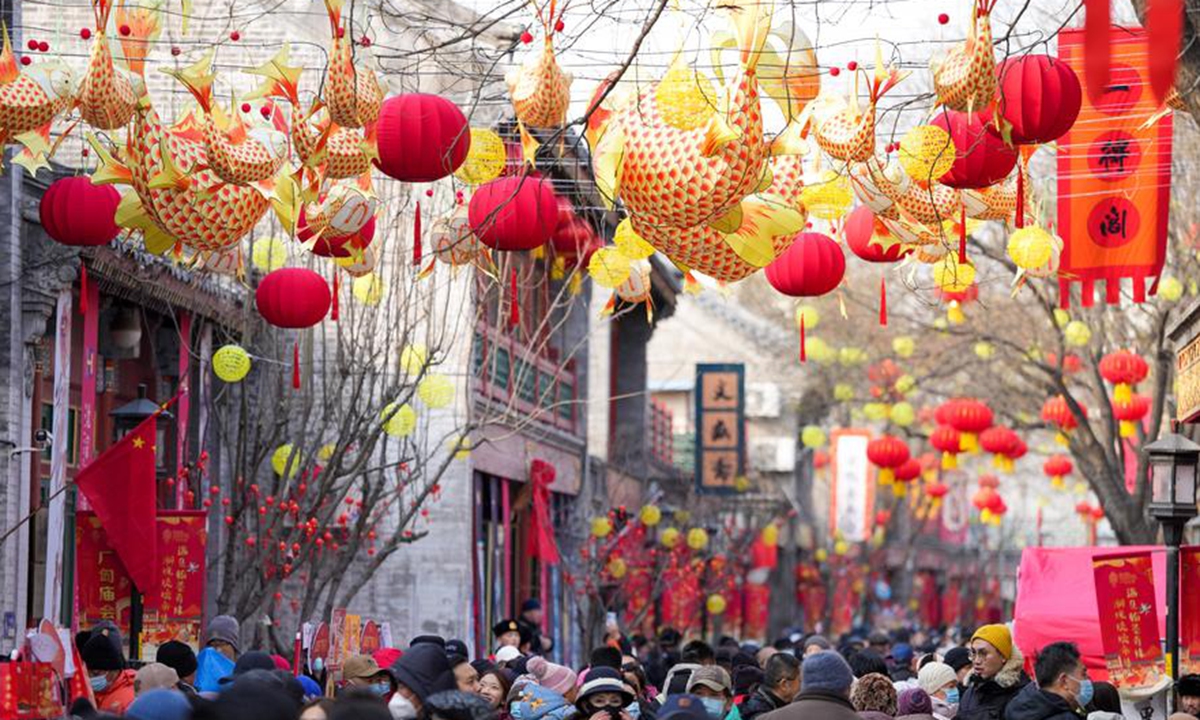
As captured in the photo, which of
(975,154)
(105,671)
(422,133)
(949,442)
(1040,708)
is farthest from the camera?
(949,442)

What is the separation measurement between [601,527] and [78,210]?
17.6 metres

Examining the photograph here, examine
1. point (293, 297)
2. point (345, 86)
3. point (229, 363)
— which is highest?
point (345, 86)

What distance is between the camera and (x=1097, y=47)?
7.85 meters

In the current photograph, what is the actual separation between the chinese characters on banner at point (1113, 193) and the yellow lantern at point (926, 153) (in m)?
3.72

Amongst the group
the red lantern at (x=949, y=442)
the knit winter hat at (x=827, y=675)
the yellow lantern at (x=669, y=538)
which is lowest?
the yellow lantern at (x=669, y=538)

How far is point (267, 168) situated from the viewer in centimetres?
1102

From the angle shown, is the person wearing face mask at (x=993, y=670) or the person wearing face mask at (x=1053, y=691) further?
the person wearing face mask at (x=993, y=670)

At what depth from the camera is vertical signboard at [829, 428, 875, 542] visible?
50844 millimetres

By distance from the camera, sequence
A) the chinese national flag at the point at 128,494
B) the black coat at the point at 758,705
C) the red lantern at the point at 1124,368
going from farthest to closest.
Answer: the red lantern at the point at 1124,368, the chinese national flag at the point at 128,494, the black coat at the point at 758,705

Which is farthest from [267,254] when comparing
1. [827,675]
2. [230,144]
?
[827,675]

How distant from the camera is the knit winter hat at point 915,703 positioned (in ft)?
37.8

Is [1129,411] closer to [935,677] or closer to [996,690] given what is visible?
[935,677]

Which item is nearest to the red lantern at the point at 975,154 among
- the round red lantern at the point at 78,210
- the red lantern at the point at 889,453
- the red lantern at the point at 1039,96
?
the red lantern at the point at 1039,96

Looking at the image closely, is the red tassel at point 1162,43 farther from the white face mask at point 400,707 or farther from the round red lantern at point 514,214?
the round red lantern at point 514,214
